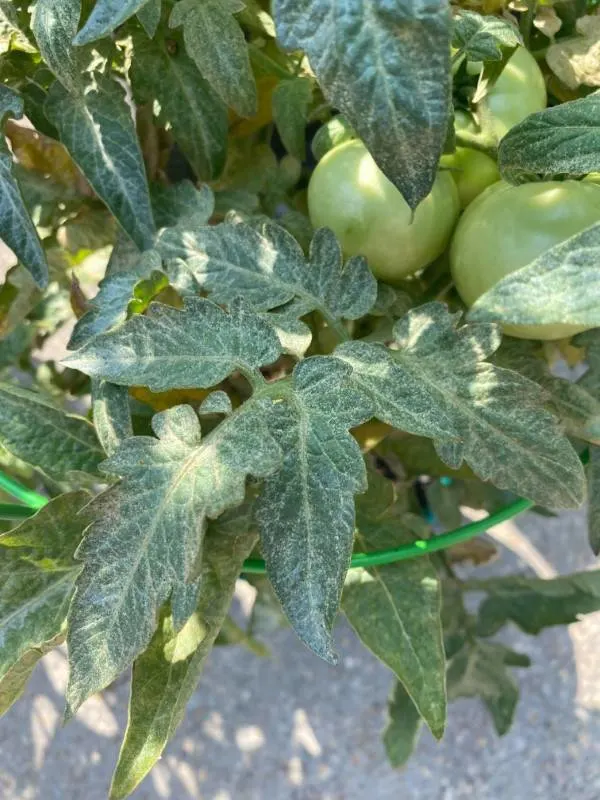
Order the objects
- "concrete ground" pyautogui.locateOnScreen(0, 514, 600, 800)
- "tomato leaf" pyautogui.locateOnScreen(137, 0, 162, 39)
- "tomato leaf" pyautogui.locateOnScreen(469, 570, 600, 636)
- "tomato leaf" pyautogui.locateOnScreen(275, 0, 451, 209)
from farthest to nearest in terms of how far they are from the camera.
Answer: "concrete ground" pyautogui.locateOnScreen(0, 514, 600, 800)
"tomato leaf" pyautogui.locateOnScreen(469, 570, 600, 636)
"tomato leaf" pyautogui.locateOnScreen(137, 0, 162, 39)
"tomato leaf" pyautogui.locateOnScreen(275, 0, 451, 209)

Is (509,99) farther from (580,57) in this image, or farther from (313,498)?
(313,498)

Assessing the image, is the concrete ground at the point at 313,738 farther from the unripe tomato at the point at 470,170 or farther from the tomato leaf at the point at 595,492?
the unripe tomato at the point at 470,170

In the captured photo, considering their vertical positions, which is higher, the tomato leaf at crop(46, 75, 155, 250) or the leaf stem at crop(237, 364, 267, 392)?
the tomato leaf at crop(46, 75, 155, 250)

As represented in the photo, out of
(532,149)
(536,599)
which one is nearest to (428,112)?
(532,149)

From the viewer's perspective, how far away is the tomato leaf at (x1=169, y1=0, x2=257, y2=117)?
13.8 inches

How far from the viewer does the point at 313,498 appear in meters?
0.28

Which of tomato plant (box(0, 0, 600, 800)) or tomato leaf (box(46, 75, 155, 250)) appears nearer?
tomato plant (box(0, 0, 600, 800))

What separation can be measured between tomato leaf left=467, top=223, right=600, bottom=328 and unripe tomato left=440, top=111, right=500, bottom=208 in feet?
0.45

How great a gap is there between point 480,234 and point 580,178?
0.05 m

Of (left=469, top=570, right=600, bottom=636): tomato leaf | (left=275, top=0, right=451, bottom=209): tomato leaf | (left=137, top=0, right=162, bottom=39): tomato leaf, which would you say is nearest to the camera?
(left=275, top=0, right=451, bottom=209): tomato leaf

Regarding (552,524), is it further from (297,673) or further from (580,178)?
(580,178)

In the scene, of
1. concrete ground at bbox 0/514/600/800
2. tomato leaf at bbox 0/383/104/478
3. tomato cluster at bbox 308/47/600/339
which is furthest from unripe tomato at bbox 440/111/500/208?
concrete ground at bbox 0/514/600/800

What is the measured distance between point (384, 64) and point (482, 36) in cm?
11

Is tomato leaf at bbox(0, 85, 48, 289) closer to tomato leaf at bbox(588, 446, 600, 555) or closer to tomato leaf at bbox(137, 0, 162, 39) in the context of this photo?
tomato leaf at bbox(137, 0, 162, 39)
